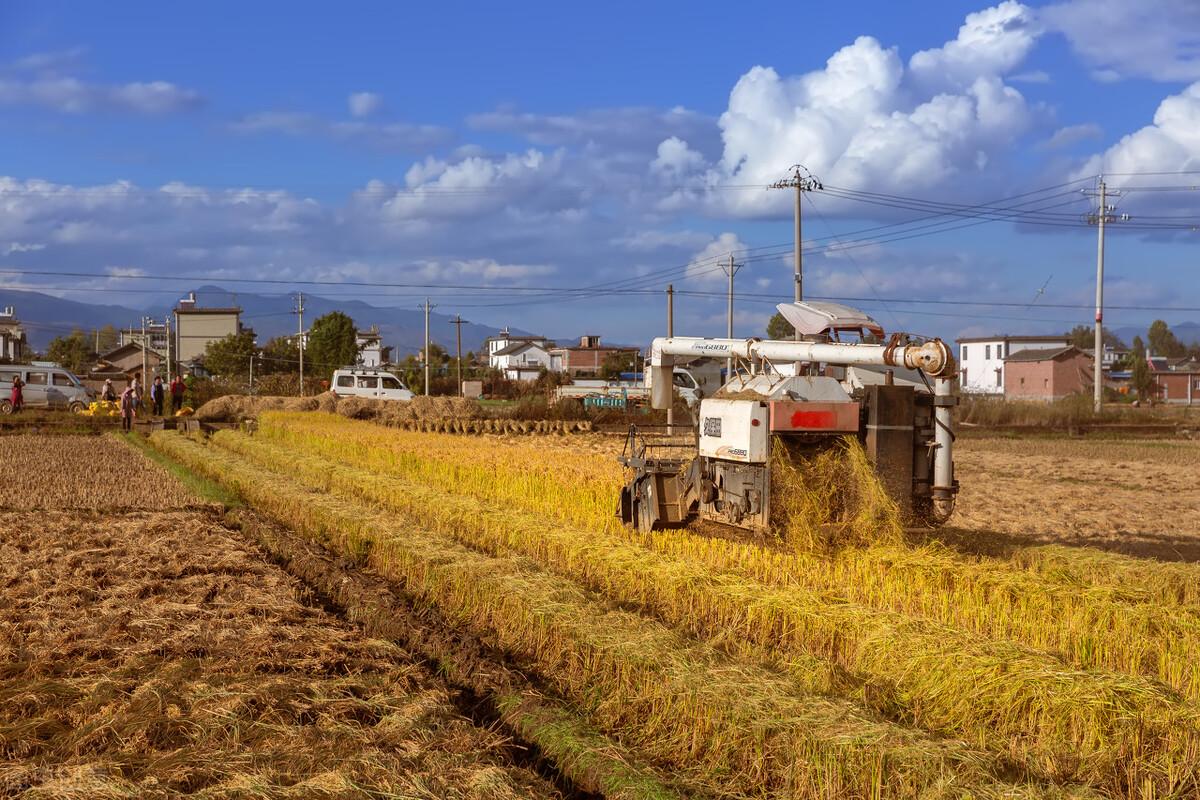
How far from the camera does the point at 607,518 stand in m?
13.3

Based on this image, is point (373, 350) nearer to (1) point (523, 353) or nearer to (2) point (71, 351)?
(1) point (523, 353)

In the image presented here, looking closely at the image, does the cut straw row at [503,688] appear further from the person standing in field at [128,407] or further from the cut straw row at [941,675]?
the person standing in field at [128,407]

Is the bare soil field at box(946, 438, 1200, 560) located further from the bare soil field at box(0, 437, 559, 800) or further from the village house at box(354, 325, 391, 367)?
the village house at box(354, 325, 391, 367)

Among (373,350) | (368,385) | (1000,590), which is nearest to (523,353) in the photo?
(373,350)

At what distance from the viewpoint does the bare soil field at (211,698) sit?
529 centimetres

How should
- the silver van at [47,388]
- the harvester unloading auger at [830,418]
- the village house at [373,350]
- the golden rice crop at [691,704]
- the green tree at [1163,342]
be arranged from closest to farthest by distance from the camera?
1. the golden rice crop at [691,704]
2. the harvester unloading auger at [830,418]
3. the silver van at [47,388]
4. the village house at [373,350]
5. the green tree at [1163,342]

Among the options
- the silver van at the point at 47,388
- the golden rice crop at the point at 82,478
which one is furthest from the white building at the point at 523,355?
the golden rice crop at the point at 82,478

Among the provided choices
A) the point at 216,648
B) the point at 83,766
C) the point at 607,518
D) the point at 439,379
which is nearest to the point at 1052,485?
the point at 607,518

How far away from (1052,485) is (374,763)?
672 inches

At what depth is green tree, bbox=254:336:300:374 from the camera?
3191 inches

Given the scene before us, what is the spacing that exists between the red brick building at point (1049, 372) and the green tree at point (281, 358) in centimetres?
5090

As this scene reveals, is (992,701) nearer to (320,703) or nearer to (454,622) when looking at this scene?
(320,703)

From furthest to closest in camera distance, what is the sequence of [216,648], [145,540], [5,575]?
[145,540]
[5,575]
[216,648]

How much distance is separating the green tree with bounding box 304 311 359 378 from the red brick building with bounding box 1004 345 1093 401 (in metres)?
46.8
